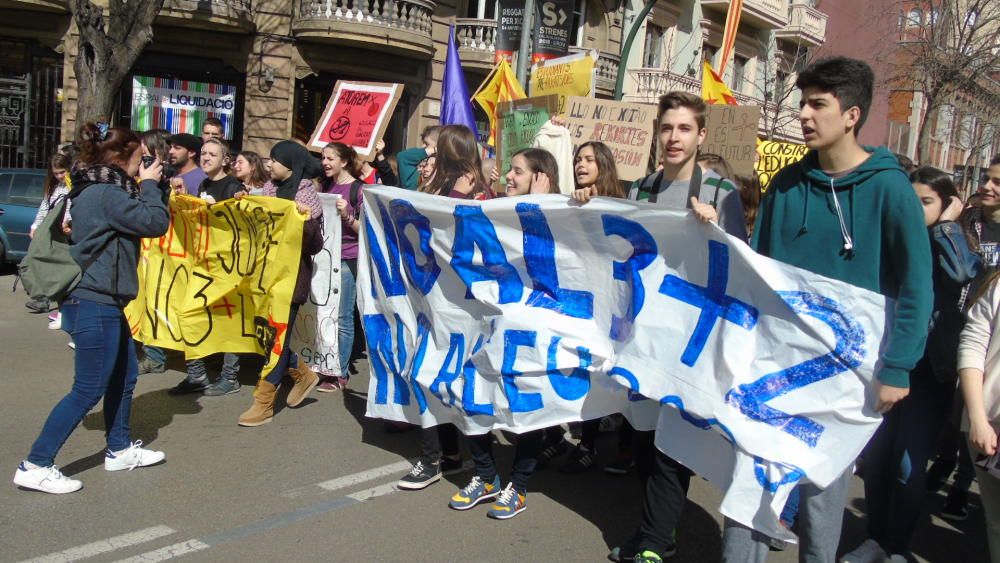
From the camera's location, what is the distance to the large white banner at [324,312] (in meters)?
6.25

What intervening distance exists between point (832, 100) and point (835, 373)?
0.95 meters

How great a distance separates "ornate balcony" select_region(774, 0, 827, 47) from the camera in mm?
30656

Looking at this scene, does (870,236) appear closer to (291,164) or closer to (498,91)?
(291,164)

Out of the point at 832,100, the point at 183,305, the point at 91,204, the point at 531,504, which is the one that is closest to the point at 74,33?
the point at 183,305

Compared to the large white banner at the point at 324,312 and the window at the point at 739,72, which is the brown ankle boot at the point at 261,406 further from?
the window at the point at 739,72

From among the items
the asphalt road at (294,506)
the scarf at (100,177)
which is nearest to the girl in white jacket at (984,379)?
the asphalt road at (294,506)

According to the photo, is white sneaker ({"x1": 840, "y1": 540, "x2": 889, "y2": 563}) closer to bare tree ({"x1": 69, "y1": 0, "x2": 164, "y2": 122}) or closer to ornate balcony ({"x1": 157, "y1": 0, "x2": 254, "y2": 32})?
bare tree ({"x1": 69, "y1": 0, "x2": 164, "y2": 122})

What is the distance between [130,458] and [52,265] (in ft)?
3.43

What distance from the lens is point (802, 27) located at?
100 feet

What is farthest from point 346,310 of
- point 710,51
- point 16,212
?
point 710,51

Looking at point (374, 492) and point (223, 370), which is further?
point (223, 370)

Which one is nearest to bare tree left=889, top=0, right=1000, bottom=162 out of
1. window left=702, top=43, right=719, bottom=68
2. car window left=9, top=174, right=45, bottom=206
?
window left=702, top=43, right=719, bottom=68

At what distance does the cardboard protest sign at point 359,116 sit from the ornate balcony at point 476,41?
45.0 ft

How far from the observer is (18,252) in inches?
460
